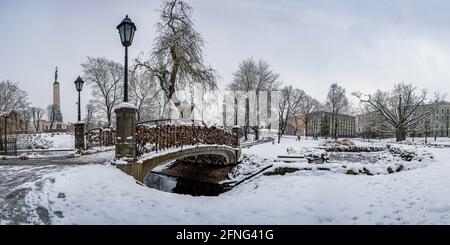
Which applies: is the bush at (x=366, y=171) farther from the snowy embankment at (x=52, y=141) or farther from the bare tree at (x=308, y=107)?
the bare tree at (x=308, y=107)

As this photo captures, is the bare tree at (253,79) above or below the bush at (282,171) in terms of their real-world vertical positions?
above

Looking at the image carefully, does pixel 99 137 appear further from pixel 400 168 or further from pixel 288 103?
pixel 288 103

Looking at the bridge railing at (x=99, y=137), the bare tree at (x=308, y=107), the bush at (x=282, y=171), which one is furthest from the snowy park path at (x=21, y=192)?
the bare tree at (x=308, y=107)

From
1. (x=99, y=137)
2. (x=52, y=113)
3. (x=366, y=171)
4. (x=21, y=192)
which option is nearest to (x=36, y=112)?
(x=52, y=113)

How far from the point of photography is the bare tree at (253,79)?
39.1 m

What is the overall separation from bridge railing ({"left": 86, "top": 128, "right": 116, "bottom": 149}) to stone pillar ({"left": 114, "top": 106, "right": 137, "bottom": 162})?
5916 millimetres

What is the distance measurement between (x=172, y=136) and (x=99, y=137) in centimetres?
414

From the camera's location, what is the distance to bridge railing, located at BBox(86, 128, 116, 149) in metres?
13.0

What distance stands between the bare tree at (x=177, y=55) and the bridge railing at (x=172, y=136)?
533 centimetres

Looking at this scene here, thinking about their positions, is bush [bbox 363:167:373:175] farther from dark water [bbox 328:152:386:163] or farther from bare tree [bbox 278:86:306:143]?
bare tree [bbox 278:86:306:143]

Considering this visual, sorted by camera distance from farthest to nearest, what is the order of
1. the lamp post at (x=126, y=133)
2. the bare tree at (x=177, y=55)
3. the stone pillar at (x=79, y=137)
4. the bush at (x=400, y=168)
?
1. the bare tree at (x=177, y=55)
2. the bush at (x=400, y=168)
3. the stone pillar at (x=79, y=137)
4. the lamp post at (x=126, y=133)
